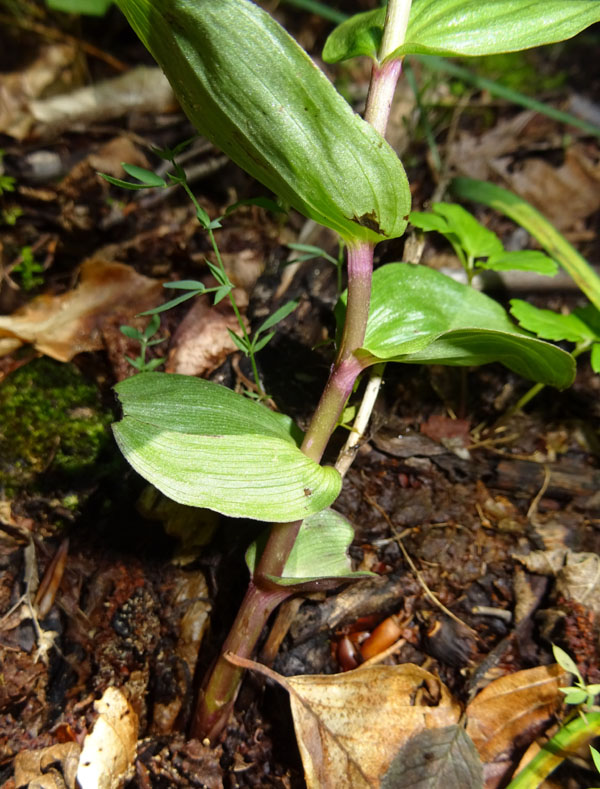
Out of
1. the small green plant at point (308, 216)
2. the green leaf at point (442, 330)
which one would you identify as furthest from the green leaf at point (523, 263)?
the small green plant at point (308, 216)

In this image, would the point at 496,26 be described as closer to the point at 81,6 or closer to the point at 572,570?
the point at 572,570

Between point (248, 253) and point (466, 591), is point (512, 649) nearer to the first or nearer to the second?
point (466, 591)


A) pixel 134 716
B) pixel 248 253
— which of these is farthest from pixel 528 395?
pixel 134 716

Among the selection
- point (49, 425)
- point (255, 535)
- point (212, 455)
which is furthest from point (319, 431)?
point (49, 425)

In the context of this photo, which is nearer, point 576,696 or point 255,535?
point 576,696

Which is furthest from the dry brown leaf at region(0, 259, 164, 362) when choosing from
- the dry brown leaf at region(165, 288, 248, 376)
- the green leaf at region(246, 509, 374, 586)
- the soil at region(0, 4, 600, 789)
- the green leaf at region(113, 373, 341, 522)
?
the green leaf at region(246, 509, 374, 586)
